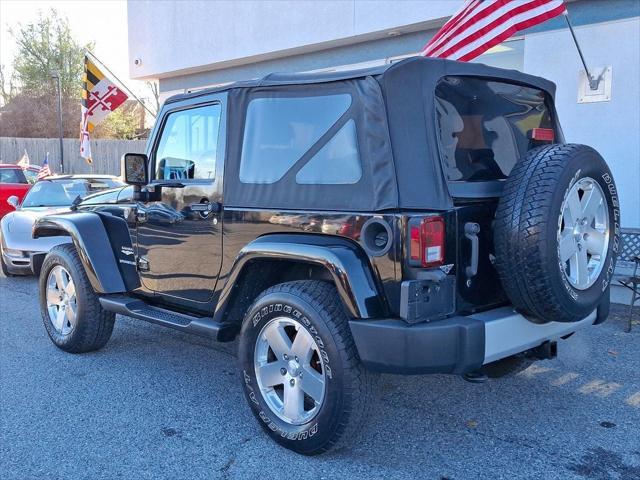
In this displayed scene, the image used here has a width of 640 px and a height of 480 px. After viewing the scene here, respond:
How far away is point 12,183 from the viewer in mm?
13531

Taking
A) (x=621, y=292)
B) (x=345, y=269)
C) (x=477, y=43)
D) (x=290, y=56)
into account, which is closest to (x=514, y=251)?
(x=345, y=269)

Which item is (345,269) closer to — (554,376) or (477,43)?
(554,376)

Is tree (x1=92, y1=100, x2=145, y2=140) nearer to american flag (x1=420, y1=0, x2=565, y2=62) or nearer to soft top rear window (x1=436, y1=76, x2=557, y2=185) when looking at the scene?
american flag (x1=420, y1=0, x2=565, y2=62)

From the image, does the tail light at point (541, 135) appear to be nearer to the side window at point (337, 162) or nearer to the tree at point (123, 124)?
the side window at point (337, 162)

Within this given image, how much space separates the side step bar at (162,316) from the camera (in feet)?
12.6

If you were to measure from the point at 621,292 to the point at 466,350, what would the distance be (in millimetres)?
4697

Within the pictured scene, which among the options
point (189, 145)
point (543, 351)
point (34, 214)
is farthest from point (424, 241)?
point (34, 214)

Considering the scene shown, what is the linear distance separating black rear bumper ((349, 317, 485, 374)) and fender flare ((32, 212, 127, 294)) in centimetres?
246

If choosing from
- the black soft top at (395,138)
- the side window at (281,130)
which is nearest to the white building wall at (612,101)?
the black soft top at (395,138)

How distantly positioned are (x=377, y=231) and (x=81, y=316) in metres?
2.92

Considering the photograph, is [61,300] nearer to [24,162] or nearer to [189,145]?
[189,145]

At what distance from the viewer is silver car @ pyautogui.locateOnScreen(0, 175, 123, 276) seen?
8.06 meters

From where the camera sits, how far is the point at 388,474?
10.5ft

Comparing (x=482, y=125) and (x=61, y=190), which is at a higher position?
(x=482, y=125)
